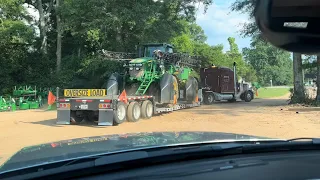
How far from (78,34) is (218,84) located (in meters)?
11.1

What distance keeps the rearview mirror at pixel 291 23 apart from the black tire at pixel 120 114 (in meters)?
12.1

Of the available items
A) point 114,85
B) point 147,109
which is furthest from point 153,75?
point 147,109

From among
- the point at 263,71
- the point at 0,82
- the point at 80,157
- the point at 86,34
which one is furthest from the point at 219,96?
the point at 263,71

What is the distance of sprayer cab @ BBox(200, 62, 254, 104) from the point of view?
2605 cm

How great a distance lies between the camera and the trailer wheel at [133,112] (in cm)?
1456

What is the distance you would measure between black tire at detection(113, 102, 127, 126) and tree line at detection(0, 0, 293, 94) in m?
Result: 9.24

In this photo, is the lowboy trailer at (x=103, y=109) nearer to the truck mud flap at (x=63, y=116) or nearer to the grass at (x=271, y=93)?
the truck mud flap at (x=63, y=116)

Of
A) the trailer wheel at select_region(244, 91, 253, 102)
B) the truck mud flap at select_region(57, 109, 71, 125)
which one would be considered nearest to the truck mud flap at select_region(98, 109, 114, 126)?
the truck mud flap at select_region(57, 109, 71, 125)

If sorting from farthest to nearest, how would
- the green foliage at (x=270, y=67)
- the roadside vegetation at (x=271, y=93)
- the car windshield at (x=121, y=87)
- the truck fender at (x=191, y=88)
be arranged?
the green foliage at (x=270, y=67)
the roadside vegetation at (x=271, y=93)
the truck fender at (x=191, y=88)
the car windshield at (x=121, y=87)

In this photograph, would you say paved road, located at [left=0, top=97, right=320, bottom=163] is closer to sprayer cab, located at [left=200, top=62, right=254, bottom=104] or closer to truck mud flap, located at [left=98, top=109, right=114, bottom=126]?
truck mud flap, located at [left=98, top=109, right=114, bottom=126]

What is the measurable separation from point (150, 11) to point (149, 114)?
477 inches

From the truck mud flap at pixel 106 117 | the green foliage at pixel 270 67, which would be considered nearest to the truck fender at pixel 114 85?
the truck mud flap at pixel 106 117

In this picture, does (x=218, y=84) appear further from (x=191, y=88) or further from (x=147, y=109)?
(x=147, y=109)

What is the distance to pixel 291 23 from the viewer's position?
1.59 meters
